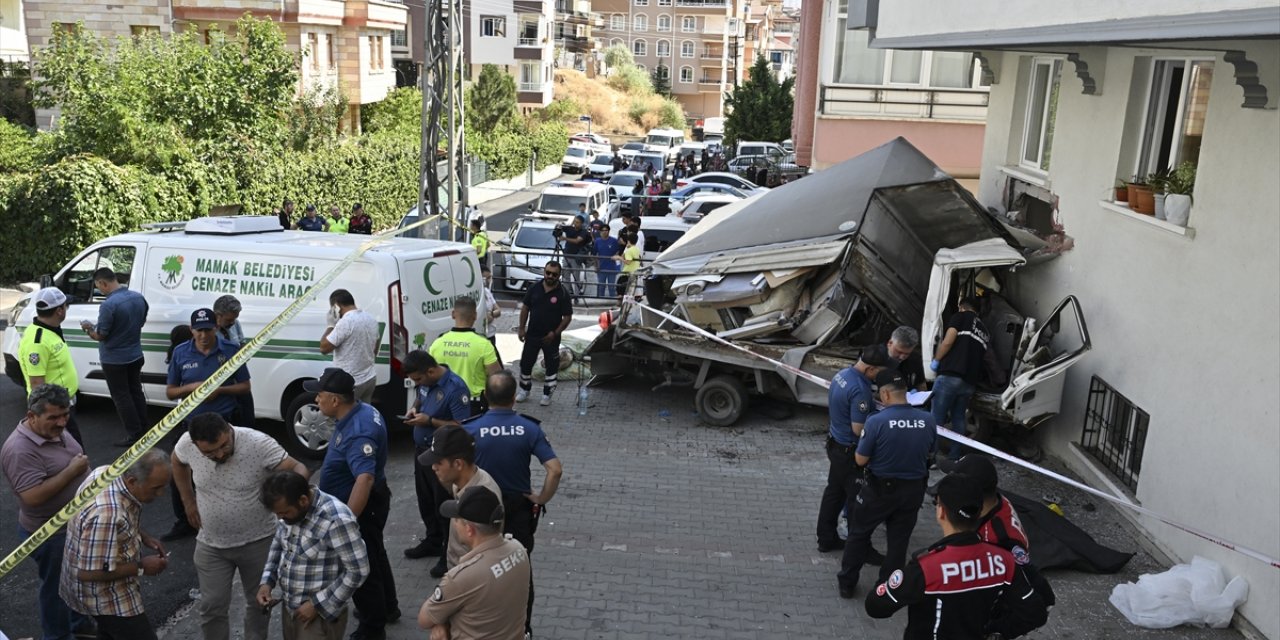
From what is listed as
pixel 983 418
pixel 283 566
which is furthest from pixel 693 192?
pixel 283 566

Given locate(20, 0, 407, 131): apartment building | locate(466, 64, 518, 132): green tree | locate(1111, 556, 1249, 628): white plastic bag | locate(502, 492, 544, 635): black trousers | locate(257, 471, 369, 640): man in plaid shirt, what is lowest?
locate(1111, 556, 1249, 628): white plastic bag

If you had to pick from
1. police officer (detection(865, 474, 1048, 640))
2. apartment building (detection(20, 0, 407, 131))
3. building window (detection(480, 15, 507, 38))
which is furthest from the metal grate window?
building window (detection(480, 15, 507, 38))

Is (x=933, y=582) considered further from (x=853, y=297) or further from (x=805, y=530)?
(x=853, y=297)

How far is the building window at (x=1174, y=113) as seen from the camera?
26.1 feet

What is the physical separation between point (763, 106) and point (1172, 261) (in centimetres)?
4209

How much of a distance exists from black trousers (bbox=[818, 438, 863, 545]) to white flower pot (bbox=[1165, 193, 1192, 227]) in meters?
3.00

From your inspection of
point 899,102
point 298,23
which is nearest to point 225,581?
point 899,102

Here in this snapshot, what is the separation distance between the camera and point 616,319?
11.3 meters

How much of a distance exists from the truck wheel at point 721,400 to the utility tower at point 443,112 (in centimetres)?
775

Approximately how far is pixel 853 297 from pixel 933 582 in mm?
6193

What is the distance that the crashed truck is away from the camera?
9672 mm

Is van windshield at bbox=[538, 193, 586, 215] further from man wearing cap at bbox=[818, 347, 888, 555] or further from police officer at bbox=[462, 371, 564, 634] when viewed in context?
police officer at bbox=[462, 371, 564, 634]

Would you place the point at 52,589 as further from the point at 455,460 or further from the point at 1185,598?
the point at 1185,598

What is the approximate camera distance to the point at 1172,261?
7.52 metres
